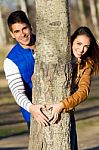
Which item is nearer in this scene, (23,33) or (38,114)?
(38,114)

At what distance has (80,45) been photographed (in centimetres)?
459

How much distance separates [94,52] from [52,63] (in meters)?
0.47

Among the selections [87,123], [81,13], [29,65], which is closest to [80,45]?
[29,65]

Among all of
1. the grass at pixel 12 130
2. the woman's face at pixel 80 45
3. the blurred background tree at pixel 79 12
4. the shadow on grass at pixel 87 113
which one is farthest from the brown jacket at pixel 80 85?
the blurred background tree at pixel 79 12

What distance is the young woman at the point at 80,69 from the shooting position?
441 centimetres

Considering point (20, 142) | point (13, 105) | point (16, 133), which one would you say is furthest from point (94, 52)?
point (13, 105)

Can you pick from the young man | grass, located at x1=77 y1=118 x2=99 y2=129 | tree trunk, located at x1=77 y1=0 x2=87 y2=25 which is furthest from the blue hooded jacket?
tree trunk, located at x1=77 y1=0 x2=87 y2=25

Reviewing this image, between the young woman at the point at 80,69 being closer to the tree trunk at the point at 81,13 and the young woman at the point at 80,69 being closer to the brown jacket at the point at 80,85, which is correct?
the brown jacket at the point at 80,85

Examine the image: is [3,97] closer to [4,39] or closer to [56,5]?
[56,5]

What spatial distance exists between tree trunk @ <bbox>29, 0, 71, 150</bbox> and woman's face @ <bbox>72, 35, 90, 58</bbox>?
11 cm

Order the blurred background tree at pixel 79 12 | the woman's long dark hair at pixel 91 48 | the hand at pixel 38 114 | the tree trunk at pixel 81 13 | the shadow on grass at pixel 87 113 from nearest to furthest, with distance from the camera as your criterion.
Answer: the hand at pixel 38 114 → the woman's long dark hair at pixel 91 48 → the shadow on grass at pixel 87 113 → the blurred background tree at pixel 79 12 → the tree trunk at pixel 81 13

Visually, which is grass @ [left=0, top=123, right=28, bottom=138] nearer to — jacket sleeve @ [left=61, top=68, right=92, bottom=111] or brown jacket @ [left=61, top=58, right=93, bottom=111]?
brown jacket @ [left=61, top=58, right=93, bottom=111]

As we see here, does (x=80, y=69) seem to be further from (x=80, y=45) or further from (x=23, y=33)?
(x=23, y=33)

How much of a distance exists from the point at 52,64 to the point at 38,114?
39 centimetres
